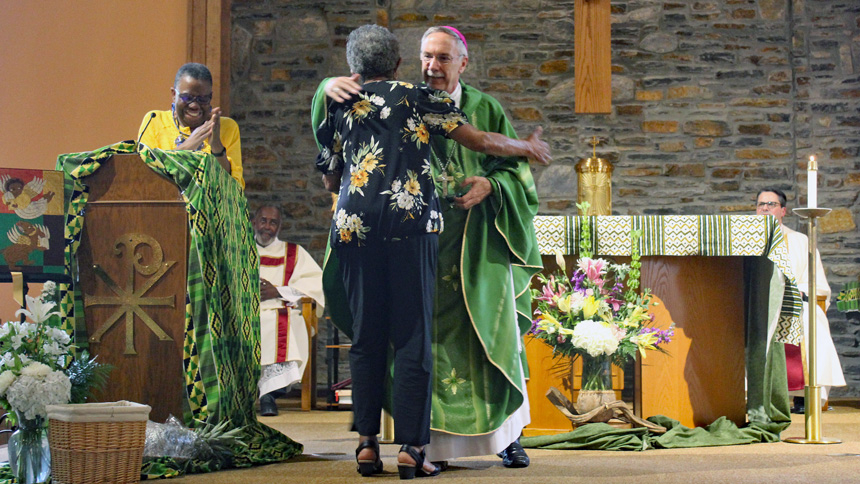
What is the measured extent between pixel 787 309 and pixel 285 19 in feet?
18.9

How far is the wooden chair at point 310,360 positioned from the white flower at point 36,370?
13.7 feet

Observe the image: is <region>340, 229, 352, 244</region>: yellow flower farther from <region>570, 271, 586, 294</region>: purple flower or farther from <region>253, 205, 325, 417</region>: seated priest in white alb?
<region>253, 205, 325, 417</region>: seated priest in white alb

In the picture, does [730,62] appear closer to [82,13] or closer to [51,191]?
[82,13]

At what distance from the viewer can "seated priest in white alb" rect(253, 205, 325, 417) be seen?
22.1 feet

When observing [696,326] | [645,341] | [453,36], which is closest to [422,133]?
[453,36]

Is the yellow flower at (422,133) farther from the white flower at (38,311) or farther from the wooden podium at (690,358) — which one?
the wooden podium at (690,358)

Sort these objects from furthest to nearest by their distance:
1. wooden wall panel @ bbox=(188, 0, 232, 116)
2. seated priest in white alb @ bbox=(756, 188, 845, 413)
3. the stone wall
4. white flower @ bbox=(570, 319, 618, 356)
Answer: the stone wall
seated priest in white alb @ bbox=(756, 188, 845, 413)
wooden wall panel @ bbox=(188, 0, 232, 116)
white flower @ bbox=(570, 319, 618, 356)

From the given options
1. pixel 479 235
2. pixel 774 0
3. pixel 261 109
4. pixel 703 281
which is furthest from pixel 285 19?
pixel 479 235

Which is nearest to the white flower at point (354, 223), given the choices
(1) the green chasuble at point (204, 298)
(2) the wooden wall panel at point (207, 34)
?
(1) the green chasuble at point (204, 298)

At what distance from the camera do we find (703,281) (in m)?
4.86

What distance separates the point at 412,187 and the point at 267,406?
3.88 metres

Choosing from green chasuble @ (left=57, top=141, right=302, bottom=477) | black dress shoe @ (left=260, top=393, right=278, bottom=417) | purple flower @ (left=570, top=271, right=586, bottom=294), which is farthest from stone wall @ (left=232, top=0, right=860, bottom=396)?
green chasuble @ (left=57, top=141, right=302, bottom=477)

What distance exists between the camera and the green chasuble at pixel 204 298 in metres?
3.34

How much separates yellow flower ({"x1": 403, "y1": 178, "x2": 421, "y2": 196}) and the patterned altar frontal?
71.1 inches
